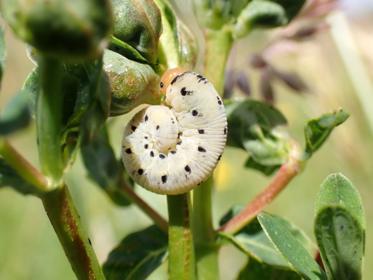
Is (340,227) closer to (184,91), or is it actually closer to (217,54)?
(184,91)

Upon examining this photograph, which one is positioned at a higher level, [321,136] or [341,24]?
[321,136]

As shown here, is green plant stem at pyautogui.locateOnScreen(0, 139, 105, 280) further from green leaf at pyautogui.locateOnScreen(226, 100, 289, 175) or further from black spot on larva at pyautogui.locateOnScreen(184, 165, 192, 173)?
green leaf at pyautogui.locateOnScreen(226, 100, 289, 175)

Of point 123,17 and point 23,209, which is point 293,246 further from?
point 23,209

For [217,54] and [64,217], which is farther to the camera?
[217,54]

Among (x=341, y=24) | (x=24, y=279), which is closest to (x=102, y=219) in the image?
(x=24, y=279)

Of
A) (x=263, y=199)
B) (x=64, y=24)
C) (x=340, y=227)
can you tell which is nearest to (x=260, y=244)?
(x=263, y=199)

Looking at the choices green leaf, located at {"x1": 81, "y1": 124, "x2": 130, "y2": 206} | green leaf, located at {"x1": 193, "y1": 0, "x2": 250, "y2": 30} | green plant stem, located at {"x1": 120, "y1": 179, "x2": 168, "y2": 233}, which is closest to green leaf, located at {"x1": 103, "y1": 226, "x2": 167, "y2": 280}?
green plant stem, located at {"x1": 120, "y1": 179, "x2": 168, "y2": 233}
